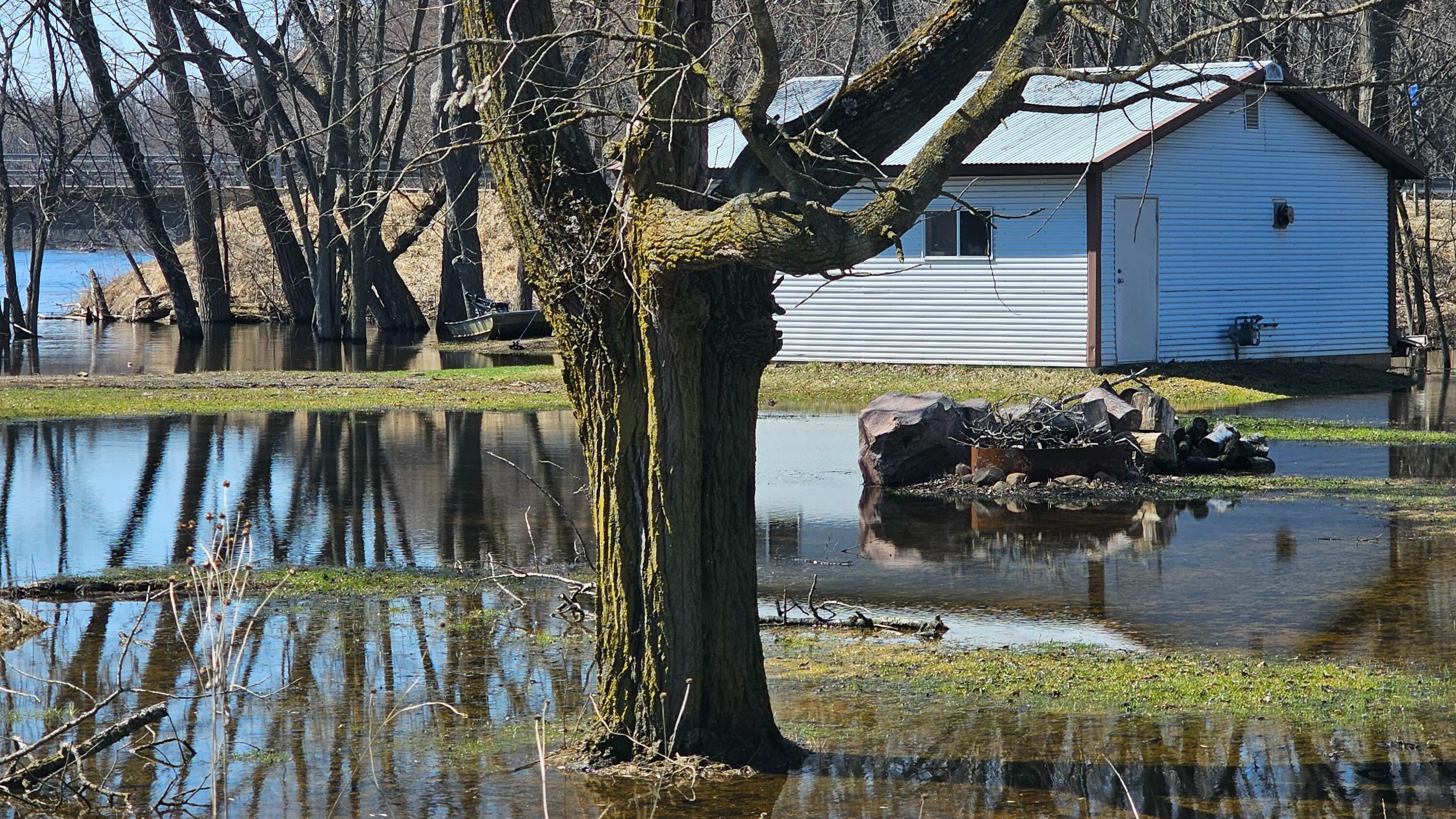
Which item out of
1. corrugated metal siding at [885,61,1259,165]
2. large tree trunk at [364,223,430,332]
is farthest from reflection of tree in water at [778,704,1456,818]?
large tree trunk at [364,223,430,332]

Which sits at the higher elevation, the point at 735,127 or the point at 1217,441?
the point at 735,127

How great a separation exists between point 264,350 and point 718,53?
51.7ft

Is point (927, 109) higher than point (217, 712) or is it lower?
higher

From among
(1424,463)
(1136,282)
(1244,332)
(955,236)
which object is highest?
(955,236)

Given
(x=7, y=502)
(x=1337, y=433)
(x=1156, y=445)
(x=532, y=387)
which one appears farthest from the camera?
(x=532, y=387)

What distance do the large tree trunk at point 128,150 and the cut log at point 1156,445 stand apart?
9121 millimetres

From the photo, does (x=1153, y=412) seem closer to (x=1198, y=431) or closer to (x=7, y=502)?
(x=1198, y=431)

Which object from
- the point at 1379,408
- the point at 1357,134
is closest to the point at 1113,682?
the point at 1379,408

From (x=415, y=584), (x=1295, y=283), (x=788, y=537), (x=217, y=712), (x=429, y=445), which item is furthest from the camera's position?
(x=1295, y=283)

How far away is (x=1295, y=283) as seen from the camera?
26500 millimetres

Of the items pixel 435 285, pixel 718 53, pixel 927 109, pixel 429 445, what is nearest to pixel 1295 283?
pixel 718 53

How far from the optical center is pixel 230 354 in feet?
113

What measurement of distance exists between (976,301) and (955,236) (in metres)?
1.09

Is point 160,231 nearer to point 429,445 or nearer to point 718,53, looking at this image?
point 718,53
